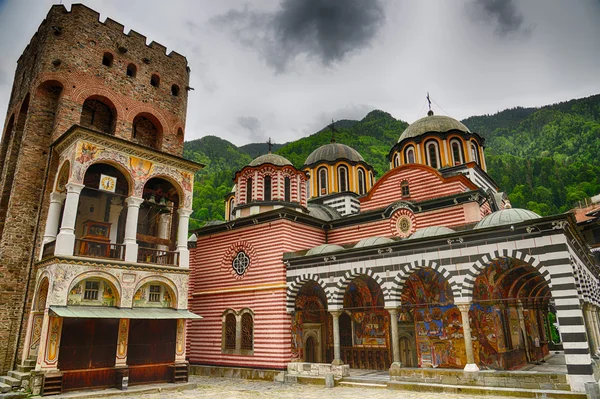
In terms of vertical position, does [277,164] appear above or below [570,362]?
above

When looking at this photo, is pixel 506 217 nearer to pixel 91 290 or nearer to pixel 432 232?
pixel 432 232

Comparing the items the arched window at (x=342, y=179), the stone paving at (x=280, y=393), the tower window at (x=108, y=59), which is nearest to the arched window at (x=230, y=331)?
the stone paving at (x=280, y=393)

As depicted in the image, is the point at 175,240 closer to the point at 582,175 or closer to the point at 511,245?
the point at 511,245

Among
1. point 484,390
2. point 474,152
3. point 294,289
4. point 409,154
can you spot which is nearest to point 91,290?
point 294,289

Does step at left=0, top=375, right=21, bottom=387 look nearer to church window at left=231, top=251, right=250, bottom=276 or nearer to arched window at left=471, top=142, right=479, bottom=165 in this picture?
church window at left=231, top=251, right=250, bottom=276

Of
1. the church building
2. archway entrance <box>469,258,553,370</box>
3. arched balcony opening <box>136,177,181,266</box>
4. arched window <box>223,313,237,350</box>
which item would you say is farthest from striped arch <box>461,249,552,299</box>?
arched balcony opening <box>136,177,181,266</box>

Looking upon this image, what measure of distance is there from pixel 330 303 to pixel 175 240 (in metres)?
6.84

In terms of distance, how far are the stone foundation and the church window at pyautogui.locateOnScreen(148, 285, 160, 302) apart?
18.1ft

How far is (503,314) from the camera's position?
53.3 ft

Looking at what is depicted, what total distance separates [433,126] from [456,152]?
1870 mm

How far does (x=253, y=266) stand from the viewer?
715 inches

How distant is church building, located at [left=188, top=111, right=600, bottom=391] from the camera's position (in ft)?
41.3

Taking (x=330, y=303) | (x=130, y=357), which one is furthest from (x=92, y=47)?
(x=330, y=303)

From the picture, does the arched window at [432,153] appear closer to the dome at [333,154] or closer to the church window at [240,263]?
the dome at [333,154]
